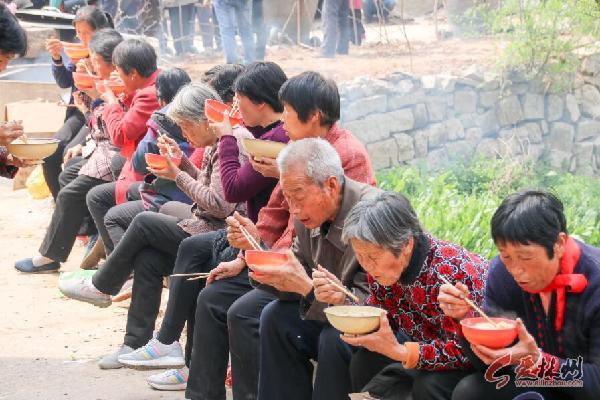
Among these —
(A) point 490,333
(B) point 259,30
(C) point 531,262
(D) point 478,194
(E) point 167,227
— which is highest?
(C) point 531,262

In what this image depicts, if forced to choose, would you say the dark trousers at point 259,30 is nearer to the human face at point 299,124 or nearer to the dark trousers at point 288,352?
the human face at point 299,124

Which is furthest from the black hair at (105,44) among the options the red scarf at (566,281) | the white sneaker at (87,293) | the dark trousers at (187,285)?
the red scarf at (566,281)

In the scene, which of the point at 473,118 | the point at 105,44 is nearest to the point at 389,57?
the point at 473,118

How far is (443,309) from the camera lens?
3629 millimetres

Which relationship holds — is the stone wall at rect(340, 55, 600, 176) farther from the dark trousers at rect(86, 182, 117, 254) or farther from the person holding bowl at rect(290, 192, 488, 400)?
the person holding bowl at rect(290, 192, 488, 400)

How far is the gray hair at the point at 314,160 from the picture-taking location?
430 cm

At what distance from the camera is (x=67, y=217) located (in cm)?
774

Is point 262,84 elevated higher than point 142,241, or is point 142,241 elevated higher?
point 262,84

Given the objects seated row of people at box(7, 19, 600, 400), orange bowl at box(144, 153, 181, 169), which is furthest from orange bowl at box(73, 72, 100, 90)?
orange bowl at box(144, 153, 181, 169)

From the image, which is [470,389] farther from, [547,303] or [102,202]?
[102,202]

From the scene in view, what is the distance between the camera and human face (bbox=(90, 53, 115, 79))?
7617 millimetres

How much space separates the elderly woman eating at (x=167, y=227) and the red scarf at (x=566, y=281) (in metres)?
2.33

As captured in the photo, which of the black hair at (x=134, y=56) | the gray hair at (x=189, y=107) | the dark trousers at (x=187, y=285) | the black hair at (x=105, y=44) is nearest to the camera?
the dark trousers at (x=187, y=285)

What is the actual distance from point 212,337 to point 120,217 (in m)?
1.75
